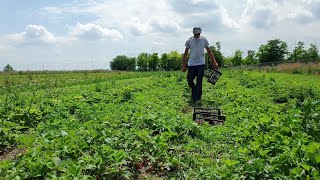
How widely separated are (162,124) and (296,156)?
93.5 inches

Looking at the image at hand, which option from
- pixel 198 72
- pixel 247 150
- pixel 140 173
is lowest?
pixel 140 173

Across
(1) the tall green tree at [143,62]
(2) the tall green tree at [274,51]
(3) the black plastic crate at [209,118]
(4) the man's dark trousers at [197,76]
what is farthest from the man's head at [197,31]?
(1) the tall green tree at [143,62]

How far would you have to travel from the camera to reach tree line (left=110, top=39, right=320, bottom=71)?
220 feet

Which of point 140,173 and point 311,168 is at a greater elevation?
point 311,168

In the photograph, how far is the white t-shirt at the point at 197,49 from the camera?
9742 millimetres

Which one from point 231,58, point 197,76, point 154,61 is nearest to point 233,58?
point 231,58

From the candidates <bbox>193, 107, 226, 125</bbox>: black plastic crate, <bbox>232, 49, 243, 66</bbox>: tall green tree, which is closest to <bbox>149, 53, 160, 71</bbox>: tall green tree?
<bbox>232, 49, 243, 66</bbox>: tall green tree

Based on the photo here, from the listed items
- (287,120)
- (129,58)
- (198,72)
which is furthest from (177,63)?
(287,120)

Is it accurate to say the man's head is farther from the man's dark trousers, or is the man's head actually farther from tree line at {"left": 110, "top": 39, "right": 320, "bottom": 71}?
tree line at {"left": 110, "top": 39, "right": 320, "bottom": 71}

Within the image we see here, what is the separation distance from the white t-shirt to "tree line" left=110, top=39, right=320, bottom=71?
45.0 metres

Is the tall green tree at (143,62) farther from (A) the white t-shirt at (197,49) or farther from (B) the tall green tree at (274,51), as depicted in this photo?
(A) the white t-shirt at (197,49)

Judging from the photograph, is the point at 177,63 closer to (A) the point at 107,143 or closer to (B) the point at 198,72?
(B) the point at 198,72

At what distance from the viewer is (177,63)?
84.4 metres

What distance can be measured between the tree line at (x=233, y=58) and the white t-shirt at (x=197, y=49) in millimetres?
44993
